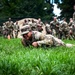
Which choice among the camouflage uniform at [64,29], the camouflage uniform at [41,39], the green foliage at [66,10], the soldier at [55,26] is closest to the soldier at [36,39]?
the camouflage uniform at [41,39]

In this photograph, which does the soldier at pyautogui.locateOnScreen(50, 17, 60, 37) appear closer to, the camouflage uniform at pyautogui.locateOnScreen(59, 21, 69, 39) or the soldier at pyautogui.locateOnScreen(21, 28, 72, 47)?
the camouflage uniform at pyautogui.locateOnScreen(59, 21, 69, 39)

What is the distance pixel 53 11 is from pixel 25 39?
51806mm

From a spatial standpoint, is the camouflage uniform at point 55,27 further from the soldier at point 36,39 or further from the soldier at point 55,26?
the soldier at point 36,39

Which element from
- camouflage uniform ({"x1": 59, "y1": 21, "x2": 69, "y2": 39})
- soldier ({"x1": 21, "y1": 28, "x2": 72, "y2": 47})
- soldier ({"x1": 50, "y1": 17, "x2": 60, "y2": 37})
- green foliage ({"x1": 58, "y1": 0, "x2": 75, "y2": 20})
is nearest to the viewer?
soldier ({"x1": 21, "y1": 28, "x2": 72, "y2": 47})

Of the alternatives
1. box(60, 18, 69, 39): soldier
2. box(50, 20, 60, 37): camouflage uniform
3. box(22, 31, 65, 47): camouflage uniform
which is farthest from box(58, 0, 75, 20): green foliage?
box(22, 31, 65, 47): camouflage uniform

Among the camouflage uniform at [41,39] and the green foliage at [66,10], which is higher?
the camouflage uniform at [41,39]

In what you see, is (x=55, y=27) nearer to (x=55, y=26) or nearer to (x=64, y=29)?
(x=55, y=26)

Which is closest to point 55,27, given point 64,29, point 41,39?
point 64,29

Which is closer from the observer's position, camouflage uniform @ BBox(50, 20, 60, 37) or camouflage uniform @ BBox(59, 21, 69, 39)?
camouflage uniform @ BBox(50, 20, 60, 37)

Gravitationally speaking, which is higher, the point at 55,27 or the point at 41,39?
the point at 41,39

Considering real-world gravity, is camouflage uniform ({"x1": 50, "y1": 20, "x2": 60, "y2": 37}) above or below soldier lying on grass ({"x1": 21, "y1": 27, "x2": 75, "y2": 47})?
below

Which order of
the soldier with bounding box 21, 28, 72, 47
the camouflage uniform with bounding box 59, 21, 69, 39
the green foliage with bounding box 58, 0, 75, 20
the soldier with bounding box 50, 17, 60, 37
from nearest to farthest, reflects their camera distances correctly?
the soldier with bounding box 21, 28, 72, 47 → the soldier with bounding box 50, 17, 60, 37 → the camouflage uniform with bounding box 59, 21, 69, 39 → the green foliage with bounding box 58, 0, 75, 20

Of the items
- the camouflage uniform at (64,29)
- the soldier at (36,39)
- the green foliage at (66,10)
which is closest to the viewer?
the soldier at (36,39)

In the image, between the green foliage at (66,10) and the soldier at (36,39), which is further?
the green foliage at (66,10)
